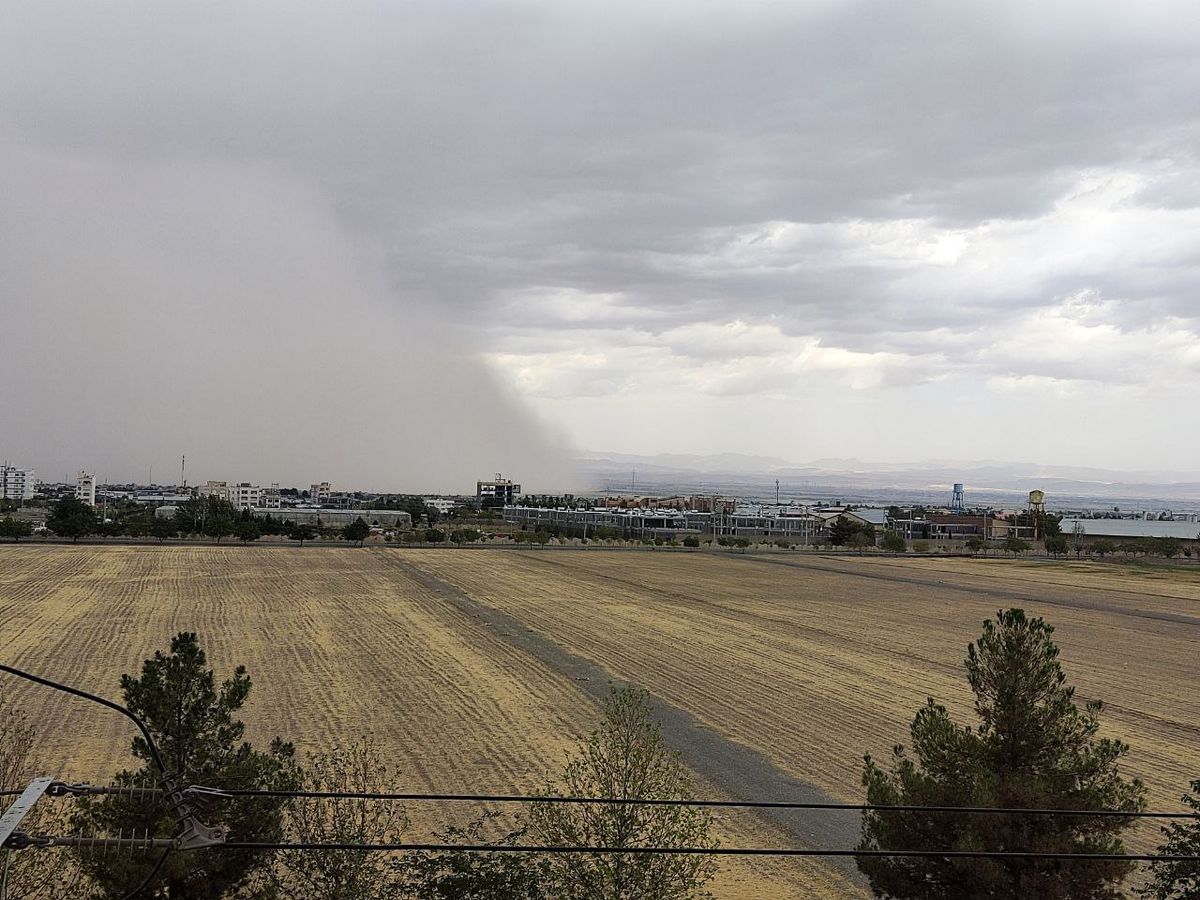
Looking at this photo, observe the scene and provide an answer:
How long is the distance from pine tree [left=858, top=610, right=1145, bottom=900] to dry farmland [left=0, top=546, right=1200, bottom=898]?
418cm

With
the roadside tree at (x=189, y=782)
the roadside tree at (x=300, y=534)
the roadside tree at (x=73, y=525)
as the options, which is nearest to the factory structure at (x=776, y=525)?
the roadside tree at (x=300, y=534)

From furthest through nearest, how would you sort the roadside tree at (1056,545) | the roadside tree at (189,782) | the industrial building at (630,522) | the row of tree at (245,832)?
1. the industrial building at (630,522)
2. the roadside tree at (1056,545)
3. the row of tree at (245,832)
4. the roadside tree at (189,782)

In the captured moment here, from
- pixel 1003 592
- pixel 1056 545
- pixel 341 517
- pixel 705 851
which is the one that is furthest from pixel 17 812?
pixel 341 517

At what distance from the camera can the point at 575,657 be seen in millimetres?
29031

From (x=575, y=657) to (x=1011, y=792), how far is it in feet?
70.0

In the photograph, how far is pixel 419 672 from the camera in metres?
25.9

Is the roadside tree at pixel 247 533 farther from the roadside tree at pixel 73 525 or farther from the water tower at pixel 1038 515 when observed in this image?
the water tower at pixel 1038 515

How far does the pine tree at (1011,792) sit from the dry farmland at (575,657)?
4.18 m

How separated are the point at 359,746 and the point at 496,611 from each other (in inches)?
851

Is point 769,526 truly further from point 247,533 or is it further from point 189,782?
point 189,782

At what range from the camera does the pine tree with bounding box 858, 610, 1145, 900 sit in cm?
820

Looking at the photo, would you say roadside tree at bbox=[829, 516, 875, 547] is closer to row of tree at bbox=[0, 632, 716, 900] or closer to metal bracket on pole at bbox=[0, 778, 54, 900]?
row of tree at bbox=[0, 632, 716, 900]

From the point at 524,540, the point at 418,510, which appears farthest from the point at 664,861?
the point at 418,510

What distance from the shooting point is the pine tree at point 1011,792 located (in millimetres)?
8203
